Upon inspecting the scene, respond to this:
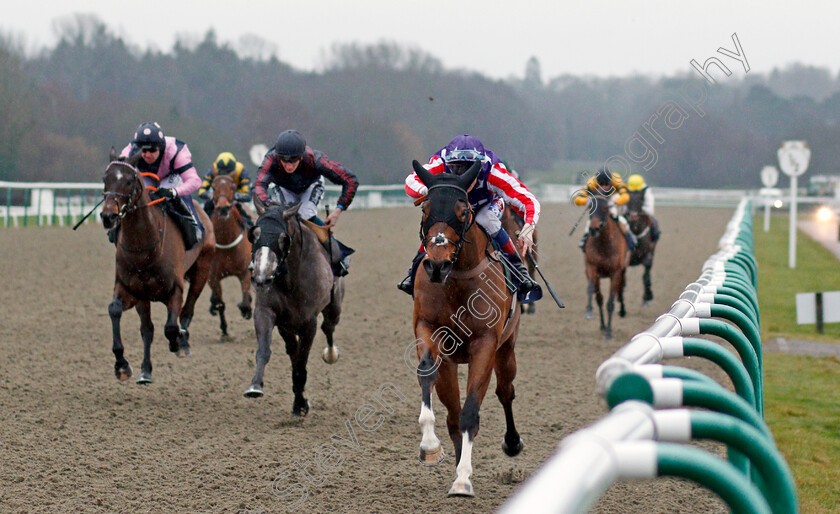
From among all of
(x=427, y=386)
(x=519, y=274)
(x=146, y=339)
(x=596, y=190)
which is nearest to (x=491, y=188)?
(x=519, y=274)

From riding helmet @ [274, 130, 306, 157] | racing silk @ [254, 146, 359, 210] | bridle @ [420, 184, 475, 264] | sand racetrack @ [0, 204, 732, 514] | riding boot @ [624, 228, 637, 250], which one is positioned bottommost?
sand racetrack @ [0, 204, 732, 514]

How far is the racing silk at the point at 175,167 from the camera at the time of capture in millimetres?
6836

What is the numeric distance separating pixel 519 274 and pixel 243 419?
221 centimetres

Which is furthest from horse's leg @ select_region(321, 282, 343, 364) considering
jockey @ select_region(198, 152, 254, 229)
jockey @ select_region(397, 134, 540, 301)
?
jockey @ select_region(198, 152, 254, 229)

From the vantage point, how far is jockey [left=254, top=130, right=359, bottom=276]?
20.3ft

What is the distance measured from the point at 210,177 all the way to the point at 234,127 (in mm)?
31477

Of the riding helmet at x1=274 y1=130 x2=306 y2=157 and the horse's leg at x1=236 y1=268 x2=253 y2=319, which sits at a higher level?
the riding helmet at x1=274 y1=130 x2=306 y2=157

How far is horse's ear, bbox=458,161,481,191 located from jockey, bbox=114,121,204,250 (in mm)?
3284

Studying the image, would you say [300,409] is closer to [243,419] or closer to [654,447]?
[243,419]

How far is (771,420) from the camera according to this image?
5824 mm

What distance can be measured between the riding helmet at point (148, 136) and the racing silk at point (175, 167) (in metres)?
0.21

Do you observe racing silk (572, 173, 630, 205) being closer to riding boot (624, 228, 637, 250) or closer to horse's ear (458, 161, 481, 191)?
riding boot (624, 228, 637, 250)

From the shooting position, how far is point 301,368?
575 centimetres

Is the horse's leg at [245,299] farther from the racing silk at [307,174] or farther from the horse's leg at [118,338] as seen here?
the racing silk at [307,174]
